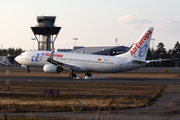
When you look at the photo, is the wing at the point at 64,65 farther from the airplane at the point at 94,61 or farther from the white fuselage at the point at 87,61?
the white fuselage at the point at 87,61

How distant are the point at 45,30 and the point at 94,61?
3197 inches

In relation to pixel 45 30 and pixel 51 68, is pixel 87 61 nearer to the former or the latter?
pixel 51 68

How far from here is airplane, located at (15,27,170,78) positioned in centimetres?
4841

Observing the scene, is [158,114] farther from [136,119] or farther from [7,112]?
[7,112]

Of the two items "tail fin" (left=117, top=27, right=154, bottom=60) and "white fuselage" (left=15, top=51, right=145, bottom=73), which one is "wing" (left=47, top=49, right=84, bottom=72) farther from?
"tail fin" (left=117, top=27, right=154, bottom=60)

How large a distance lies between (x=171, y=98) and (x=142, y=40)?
22331 mm

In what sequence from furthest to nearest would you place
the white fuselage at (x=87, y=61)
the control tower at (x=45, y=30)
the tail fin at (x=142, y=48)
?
the control tower at (x=45, y=30) < the white fuselage at (x=87, y=61) < the tail fin at (x=142, y=48)

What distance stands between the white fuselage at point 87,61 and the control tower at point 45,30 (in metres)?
72.6

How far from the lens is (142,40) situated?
4850 centimetres

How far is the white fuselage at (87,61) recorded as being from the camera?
49.1 metres

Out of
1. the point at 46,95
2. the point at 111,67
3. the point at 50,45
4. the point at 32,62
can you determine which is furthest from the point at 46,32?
the point at 46,95

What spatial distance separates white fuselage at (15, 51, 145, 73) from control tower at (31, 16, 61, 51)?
72.6 metres

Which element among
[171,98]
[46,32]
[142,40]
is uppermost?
[46,32]

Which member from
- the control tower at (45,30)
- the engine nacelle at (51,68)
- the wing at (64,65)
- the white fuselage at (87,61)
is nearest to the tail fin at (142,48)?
the white fuselage at (87,61)
